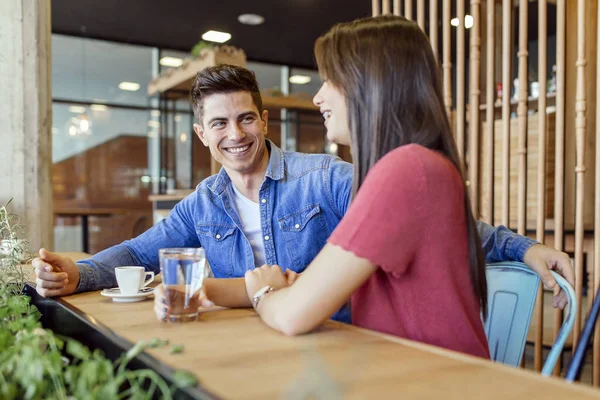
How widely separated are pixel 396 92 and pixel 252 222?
0.85 metres

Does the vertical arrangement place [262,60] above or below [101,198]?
above

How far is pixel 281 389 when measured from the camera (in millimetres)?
627

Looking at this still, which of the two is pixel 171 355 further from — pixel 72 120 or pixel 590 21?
pixel 72 120

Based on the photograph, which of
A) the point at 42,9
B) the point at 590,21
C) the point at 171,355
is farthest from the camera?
the point at 590,21

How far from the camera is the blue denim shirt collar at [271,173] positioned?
72.0 inches

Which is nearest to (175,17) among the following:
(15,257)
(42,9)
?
(42,9)

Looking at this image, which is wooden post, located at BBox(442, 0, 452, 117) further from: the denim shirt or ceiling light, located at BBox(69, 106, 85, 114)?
ceiling light, located at BBox(69, 106, 85, 114)

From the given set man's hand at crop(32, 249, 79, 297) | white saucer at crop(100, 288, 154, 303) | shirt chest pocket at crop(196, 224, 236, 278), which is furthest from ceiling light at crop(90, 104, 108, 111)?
white saucer at crop(100, 288, 154, 303)

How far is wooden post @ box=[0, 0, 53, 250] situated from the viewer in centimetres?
296

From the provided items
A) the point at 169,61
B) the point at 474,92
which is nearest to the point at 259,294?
the point at 474,92

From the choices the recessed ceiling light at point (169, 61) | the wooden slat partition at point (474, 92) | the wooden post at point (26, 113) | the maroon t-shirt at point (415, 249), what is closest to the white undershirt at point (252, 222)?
the maroon t-shirt at point (415, 249)

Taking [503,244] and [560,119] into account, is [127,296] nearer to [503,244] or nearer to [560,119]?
[503,244]

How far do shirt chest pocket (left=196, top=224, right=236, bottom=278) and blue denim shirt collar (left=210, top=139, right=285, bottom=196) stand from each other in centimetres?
12

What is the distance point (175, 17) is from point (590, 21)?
473 cm
